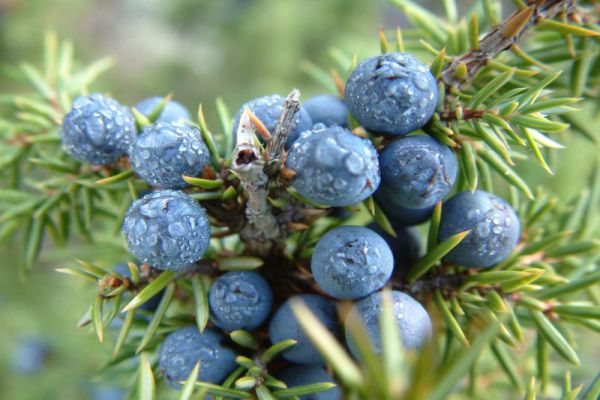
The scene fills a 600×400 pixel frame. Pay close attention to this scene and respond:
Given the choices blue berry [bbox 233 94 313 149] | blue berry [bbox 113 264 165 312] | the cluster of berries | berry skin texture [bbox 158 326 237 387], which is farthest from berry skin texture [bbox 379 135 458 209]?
blue berry [bbox 113 264 165 312]

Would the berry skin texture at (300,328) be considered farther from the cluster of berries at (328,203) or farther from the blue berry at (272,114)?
the blue berry at (272,114)

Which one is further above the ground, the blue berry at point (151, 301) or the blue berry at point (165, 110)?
the blue berry at point (165, 110)

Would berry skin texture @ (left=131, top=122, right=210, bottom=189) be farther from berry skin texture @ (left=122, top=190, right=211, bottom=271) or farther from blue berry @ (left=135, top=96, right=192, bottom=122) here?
blue berry @ (left=135, top=96, right=192, bottom=122)

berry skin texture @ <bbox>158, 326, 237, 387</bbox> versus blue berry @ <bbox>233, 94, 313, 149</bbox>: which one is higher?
blue berry @ <bbox>233, 94, 313, 149</bbox>

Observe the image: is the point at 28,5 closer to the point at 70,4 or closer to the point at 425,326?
the point at 70,4

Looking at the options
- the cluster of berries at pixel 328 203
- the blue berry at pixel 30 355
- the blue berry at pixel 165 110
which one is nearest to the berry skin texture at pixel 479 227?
the cluster of berries at pixel 328 203

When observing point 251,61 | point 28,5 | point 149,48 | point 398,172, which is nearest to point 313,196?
point 398,172

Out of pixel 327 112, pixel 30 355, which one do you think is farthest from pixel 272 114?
pixel 30 355
